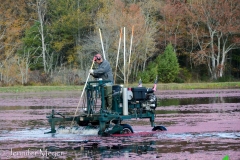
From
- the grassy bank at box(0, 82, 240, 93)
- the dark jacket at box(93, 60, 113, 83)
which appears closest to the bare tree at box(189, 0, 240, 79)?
the grassy bank at box(0, 82, 240, 93)

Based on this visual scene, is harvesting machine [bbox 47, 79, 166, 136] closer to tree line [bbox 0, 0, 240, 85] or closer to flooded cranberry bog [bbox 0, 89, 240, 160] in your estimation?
flooded cranberry bog [bbox 0, 89, 240, 160]

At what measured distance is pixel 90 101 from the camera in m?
19.3

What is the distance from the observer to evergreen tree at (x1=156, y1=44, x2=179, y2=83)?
7094cm

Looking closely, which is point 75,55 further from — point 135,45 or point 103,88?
point 103,88

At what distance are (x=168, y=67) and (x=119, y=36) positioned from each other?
615 cm

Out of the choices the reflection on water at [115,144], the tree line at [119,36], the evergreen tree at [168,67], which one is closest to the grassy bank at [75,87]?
the tree line at [119,36]

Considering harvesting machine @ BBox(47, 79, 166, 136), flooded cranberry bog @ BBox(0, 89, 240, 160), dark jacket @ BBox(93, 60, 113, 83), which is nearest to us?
flooded cranberry bog @ BBox(0, 89, 240, 160)

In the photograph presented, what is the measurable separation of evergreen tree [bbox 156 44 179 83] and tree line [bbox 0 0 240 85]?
10 centimetres

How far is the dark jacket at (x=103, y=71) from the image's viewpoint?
63.7 ft

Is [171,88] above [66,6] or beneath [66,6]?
beneath

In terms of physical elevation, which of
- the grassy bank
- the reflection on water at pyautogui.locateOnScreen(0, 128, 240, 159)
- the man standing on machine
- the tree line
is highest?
the tree line

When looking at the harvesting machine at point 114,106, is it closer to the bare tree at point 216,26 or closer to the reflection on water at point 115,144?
the reflection on water at point 115,144

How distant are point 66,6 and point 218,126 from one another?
57759 millimetres

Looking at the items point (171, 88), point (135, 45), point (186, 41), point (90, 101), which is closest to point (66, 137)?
point (90, 101)
